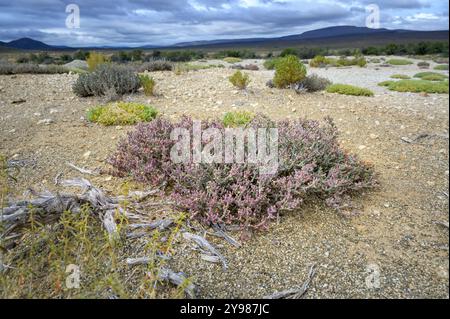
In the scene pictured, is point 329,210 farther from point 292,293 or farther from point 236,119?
point 236,119

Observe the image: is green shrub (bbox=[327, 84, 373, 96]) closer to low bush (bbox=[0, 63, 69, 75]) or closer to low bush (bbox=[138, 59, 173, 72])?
low bush (bbox=[138, 59, 173, 72])

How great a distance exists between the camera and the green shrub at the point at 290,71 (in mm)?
8773

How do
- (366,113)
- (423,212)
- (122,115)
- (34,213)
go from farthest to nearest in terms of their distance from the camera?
1. (366,113)
2. (122,115)
3. (423,212)
4. (34,213)

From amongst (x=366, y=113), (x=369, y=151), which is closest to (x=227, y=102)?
(x=366, y=113)

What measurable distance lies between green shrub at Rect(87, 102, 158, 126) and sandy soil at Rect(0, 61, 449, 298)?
10.1 inches

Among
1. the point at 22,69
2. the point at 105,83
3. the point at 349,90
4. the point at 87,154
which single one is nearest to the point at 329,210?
the point at 87,154

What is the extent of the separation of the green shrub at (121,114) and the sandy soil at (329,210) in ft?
0.84

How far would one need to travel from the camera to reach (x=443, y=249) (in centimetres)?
248

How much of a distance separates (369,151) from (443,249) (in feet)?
8.14

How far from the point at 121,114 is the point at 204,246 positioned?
3.76 metres

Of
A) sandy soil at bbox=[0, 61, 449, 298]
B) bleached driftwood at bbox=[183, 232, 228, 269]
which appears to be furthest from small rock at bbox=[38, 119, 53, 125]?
bleached driftwood at bbox=[183, 232, 228, 269]

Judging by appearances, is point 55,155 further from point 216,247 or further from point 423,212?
point 423,212
